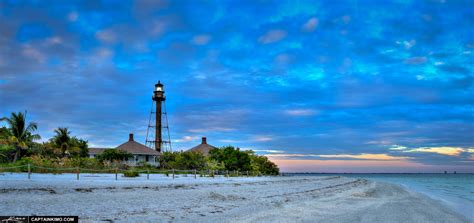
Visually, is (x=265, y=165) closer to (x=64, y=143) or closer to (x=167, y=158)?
(x=167, y=158)

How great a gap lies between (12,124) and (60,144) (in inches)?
293

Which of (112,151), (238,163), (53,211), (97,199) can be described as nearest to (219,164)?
(238,163)

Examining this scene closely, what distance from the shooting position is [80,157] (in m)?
52.3

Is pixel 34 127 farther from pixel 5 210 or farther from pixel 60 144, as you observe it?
pixel 5 210

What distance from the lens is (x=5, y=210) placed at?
409 inches

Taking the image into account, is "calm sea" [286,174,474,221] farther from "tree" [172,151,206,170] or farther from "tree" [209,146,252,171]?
"tree" [172,151,206,170]

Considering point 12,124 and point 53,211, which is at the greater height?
point 12,124

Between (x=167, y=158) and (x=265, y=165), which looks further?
(x=265, y=165)

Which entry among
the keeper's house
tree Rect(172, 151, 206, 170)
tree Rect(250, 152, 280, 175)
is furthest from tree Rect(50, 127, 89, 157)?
tree Rect(250, 152, 280, 175)

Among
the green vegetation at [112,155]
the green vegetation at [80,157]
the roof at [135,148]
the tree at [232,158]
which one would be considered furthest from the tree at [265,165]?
the green vegetation at [112,155]

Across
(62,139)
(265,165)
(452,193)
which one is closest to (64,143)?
(62,139)

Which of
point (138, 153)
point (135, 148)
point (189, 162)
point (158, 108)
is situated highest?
point (158, 108)

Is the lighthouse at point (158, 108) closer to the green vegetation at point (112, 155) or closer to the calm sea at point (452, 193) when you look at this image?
the green vegetation at point (112, 155)

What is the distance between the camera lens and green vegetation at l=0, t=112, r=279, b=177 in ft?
132
